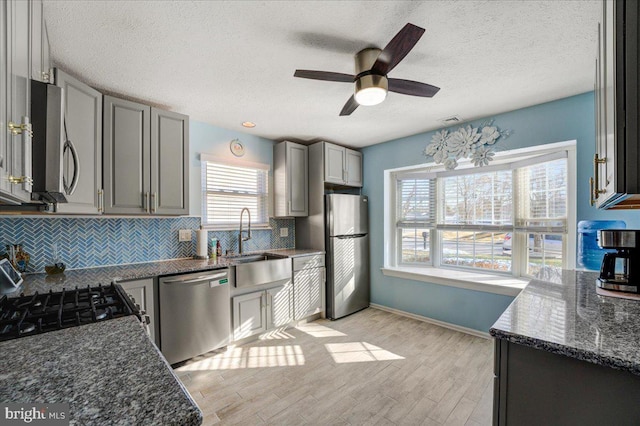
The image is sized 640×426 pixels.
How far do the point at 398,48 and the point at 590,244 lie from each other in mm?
2287

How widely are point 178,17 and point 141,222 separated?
6.41 ft

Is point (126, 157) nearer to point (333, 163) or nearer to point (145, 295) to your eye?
point (145, 295)

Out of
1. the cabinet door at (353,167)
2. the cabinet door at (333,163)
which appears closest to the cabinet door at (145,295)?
the cabinet door at (333,163)

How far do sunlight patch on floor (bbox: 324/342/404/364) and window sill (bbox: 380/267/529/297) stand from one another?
3.68 feet

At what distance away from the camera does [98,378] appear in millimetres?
667

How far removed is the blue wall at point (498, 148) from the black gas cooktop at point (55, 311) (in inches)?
123

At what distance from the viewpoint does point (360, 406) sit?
190cm


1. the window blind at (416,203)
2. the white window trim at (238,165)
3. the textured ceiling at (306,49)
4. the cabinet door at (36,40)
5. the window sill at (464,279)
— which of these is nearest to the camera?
the cabinet door at (36,40)

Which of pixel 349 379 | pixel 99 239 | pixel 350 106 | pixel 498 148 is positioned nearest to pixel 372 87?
pixel 350 106

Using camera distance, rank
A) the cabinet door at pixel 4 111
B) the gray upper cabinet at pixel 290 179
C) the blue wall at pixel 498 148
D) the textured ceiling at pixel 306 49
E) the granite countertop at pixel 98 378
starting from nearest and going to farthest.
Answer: the granite countertop at pixel 98 378 < the cabinet door at pixel 4 111 < the textured ceiling at pixel 306 49 < the blue wall at pixel 498 148 < the gray upper cabinet at pixel 290 179

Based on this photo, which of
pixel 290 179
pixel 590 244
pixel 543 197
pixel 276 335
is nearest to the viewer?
pixel 590 244

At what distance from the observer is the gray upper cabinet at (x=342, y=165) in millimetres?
3631

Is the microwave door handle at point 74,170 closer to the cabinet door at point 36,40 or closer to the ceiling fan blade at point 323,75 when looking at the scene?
the cabinet door at point 36,40

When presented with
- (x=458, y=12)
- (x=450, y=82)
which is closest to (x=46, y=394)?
(x=458, y=12)
